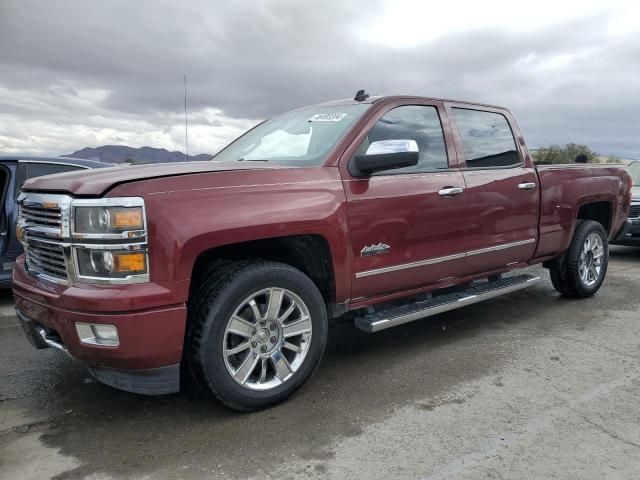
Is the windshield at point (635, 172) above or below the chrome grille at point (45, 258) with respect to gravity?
above

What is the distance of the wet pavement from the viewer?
2.53 meters

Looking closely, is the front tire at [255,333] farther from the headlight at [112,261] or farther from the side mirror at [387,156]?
the side mirror at [387,156]

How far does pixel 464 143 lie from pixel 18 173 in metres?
4.50

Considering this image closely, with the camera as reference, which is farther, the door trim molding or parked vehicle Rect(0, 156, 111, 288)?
parked vehicle Rect(0, 156, 111, 288)

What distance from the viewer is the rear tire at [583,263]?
5.45m

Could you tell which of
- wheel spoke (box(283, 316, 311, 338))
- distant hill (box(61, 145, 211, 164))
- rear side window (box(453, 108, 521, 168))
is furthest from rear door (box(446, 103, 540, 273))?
distant hill (box(61, 145, 211, 164))

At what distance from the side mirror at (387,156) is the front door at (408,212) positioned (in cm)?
14

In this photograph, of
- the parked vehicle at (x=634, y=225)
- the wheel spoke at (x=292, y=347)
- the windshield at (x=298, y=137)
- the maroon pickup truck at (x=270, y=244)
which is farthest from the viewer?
the parked vehicle at (x=634, y=225)

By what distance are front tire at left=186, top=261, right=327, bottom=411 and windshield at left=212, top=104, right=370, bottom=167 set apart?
860mm

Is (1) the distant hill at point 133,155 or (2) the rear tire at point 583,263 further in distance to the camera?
(2) the rear tire at point 583,263

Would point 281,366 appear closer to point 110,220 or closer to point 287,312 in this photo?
point 287,312

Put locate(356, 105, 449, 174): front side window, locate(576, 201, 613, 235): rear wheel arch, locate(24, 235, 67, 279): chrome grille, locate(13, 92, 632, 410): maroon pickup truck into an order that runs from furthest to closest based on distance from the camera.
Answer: locate(576, 201, 613, 235): rear wheel arch
locate(356, 105, 449, 174): front side window
locate(24, 235, 67, 279): chrome grille
locate(13, 92, 632, 410): maroon pickup truck

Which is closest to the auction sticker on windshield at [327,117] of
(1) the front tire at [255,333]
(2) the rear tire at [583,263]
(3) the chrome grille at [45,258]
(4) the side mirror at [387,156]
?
(4) the side mirror at [387,156]

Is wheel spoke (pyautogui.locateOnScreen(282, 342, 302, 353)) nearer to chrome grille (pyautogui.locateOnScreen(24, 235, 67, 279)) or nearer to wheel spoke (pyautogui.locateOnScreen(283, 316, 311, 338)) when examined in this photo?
wheel spoke (pyautogui.locateOnScreen(283, 316, 311, 338))
